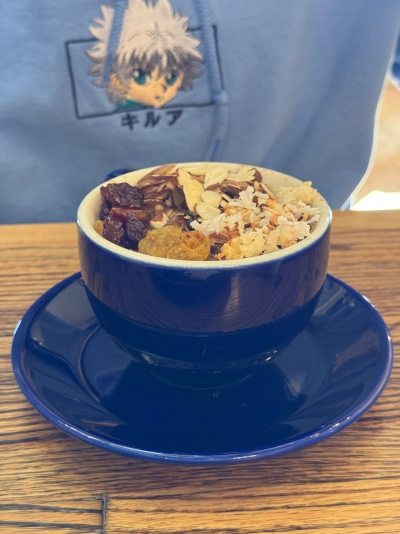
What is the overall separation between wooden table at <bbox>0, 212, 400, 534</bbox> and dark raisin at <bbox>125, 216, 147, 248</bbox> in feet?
0.52

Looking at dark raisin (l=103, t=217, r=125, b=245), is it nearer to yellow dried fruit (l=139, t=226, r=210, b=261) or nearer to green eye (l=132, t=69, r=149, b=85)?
yellow dried fruit (l=139, t=226, r=210, b=261)

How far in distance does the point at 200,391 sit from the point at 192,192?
0.18 m

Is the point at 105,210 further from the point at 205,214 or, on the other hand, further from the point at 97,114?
the point at 97,114

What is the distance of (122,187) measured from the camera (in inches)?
18.9

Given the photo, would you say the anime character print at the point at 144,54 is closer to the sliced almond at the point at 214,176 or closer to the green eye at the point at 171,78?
the green eye at the point at 171,78

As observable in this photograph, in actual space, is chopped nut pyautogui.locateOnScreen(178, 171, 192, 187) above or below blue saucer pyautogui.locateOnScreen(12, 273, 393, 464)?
above

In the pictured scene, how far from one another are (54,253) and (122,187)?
234 mm

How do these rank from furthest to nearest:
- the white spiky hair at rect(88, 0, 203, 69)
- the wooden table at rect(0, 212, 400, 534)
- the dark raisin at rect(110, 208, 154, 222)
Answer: the white spiky hair at rect(88, 0, 203, 69) < the dark raisin at rect(110, 208, 154, 222) < the wooden table at rect(0, 212, 400, 534)

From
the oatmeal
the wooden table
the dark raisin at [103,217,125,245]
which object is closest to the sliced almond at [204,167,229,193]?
the oatmeal

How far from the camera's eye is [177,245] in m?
0.41

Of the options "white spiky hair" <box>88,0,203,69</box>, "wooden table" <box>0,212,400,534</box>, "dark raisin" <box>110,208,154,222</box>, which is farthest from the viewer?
"white spiky hair" <box>88,0,203,69</box>

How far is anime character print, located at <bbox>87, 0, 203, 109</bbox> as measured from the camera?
82 centimetres

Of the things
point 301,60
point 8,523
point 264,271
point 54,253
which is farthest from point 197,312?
point 301,60

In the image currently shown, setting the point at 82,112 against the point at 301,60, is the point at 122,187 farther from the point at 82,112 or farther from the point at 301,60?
the point at 301,60
